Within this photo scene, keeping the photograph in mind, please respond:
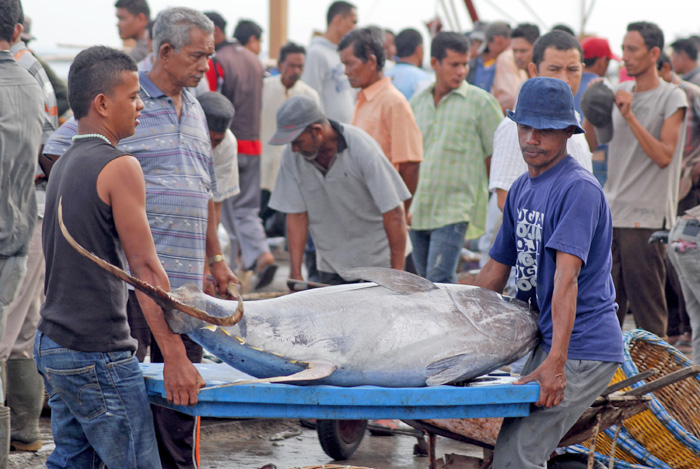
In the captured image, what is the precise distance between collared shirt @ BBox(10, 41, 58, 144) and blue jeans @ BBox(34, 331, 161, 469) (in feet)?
6.98

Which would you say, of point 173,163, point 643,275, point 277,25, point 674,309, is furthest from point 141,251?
point 277,25

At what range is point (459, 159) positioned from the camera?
6492 millimetres

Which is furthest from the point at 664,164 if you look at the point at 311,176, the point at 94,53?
the point at 94,53

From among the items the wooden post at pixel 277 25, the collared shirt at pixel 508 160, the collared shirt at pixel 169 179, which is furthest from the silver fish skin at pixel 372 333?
the wooden post at pixel 277 25

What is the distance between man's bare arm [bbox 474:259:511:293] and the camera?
3650 mm

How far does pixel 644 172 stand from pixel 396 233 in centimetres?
210

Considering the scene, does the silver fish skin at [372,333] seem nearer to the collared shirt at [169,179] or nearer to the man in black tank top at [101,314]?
the man in black tank top at [101,314]

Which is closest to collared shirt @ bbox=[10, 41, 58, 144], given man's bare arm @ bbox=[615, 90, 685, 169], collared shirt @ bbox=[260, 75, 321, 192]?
man's bare arm @ bbox=[615, 90, 685, 169]

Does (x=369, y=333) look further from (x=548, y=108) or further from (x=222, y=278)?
(x=222, y=278)

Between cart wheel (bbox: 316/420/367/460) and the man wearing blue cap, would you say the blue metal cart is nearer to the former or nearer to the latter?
the man wearing blue cap

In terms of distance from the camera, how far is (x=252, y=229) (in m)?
8.93

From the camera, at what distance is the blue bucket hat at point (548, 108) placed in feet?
10.7

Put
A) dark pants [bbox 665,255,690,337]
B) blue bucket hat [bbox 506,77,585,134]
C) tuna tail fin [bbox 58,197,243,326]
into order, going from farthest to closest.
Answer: dark pants [bbox 665,255,690,337] → blue bucket hat [bbox 506,77,585,134] → tuna tail fin [bbox 58,197,243,326]

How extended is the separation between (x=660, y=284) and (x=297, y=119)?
2.87m
